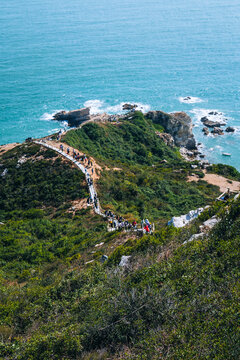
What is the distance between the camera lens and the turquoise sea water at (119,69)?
84438mm

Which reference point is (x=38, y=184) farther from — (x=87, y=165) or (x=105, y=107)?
(x=105, y=107)

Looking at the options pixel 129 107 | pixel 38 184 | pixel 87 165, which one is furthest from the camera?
pixel 129 107

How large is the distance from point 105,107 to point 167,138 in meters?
24.5

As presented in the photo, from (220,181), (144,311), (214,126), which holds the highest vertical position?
(144,311)

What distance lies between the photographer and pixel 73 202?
35.1 meters

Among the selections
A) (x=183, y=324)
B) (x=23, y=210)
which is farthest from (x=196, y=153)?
(x=183, y=324)

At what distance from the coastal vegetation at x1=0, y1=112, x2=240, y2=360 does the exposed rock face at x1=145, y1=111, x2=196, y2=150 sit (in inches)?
1649

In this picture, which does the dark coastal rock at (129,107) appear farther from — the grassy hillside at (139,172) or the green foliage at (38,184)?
the green foliage at (38,184)

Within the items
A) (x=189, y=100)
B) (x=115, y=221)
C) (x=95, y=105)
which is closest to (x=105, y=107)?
(x=95, y=105)

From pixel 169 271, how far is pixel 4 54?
133548 mm

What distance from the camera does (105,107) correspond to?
8638cm

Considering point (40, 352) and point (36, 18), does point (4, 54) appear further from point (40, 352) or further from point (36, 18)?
point (40, 352)

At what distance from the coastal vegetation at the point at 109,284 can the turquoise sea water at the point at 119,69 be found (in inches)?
1760

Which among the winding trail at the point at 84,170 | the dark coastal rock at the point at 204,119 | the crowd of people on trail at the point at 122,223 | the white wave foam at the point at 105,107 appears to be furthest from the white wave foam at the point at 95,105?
the crowd of people on trail at the point at 122,223
